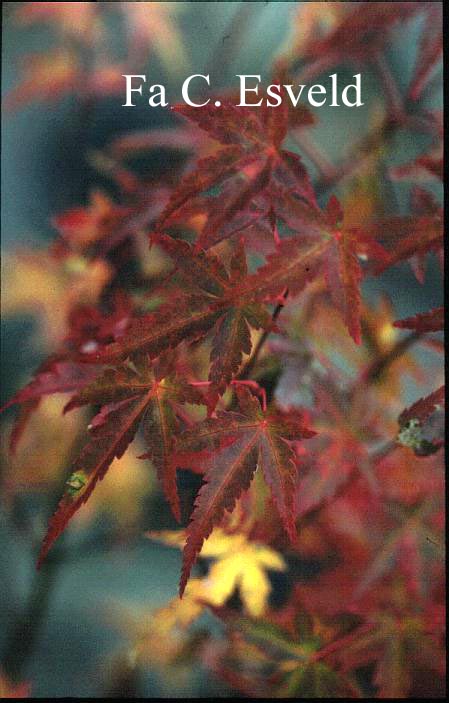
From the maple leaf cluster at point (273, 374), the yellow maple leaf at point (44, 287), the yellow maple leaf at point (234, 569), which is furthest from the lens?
the yellow maple leaf at point (44, 287)

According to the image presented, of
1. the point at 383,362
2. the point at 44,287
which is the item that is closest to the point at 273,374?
the point at 383,362

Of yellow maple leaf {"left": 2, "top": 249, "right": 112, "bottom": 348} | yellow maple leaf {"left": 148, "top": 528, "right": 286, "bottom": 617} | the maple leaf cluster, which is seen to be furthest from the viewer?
yellow maple leaf {"left": 2, "top": 249, "right": 112, "bottom": 348}

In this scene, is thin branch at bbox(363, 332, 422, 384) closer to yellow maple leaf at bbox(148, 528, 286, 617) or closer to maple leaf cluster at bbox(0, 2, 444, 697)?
maple leaf cluster at bbox(0, 2, 444, 697)

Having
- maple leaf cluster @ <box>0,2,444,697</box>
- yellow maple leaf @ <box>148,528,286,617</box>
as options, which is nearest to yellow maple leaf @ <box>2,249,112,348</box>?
maple leaf cluster @ <box>0,2,444,697</box>

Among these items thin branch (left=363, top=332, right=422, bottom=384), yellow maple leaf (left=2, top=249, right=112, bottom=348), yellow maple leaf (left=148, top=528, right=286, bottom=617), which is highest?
yellow maple leaf (left=2, top=249, right=112, bottom=348)

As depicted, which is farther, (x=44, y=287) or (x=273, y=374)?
(x=44, y=287)

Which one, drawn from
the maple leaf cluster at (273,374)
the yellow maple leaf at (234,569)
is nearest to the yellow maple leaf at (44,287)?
the maple leaf cluster at (273,374)

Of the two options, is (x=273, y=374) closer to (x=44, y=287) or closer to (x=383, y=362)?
(x=383, y=362)

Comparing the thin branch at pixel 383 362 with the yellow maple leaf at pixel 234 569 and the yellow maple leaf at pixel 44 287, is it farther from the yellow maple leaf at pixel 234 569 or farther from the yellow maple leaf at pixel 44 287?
the yellow maple leaf at pixel 44 287
